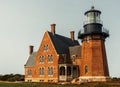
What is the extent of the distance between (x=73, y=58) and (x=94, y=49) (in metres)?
7.01

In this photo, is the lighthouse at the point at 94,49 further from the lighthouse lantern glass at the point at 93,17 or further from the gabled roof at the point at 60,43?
the gabled roof at the point at 60,43

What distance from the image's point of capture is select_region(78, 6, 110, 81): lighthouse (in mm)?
43031

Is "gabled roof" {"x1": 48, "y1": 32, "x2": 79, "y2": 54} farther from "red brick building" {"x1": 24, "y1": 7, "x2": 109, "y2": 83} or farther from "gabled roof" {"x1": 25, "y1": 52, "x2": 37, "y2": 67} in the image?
"gabled roof" {"x1": 25, "y1": 52, "x2": 37, "y2": 67}

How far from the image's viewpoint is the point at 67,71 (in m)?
48.5

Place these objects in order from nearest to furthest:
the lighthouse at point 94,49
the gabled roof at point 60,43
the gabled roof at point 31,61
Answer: the lighthouse at point 94,49 → the gabled roof at point 60,43 → the gabled roof at point 31,61

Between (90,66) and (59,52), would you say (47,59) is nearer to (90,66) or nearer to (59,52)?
(59,52)

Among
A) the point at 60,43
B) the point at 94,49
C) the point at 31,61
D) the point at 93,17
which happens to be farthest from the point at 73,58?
the point at 31,61

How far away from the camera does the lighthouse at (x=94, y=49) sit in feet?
141

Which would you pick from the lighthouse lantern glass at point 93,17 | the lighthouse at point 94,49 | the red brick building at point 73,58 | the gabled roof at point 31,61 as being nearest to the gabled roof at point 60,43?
the red brick building at point 73,58

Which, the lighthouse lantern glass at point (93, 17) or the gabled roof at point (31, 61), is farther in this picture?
the gabled roof at point (31, 61)

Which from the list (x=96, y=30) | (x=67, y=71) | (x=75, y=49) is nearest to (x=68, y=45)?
(x=75, y=49)

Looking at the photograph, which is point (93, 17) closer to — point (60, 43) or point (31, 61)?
point (60, 43)

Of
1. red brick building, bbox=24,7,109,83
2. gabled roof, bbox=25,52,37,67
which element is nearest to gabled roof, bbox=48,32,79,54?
red brick building, bbox=24,7,109,83

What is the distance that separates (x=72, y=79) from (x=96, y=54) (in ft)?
24.9
